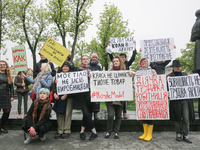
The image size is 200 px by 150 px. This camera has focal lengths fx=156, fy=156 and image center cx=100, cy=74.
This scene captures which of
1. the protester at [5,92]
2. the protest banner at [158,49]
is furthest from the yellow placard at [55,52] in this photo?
the protest banner at [158,49]

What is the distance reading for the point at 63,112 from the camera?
14.2ft

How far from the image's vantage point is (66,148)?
3652mm

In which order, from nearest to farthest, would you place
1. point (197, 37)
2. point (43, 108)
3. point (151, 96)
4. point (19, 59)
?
point (43, 108), point (151, 96), point (197, 37), point (19, 59)

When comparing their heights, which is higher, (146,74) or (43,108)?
(146,74)

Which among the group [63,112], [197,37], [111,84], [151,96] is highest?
[197,37]

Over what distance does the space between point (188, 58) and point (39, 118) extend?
29.6 metres

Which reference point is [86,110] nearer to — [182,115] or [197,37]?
[182,115]

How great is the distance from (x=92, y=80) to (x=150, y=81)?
5.30 ft

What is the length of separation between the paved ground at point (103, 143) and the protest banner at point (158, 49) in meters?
2.49

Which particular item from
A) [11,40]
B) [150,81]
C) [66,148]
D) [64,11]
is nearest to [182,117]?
[150,81]

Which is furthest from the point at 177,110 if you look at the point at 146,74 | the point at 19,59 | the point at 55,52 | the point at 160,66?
the point at 19,59

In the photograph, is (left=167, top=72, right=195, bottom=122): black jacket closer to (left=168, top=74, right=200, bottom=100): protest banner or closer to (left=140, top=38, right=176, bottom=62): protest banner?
(left=168, top=74, right=200, bottom=100): protest banner

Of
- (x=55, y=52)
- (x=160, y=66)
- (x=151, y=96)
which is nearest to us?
(x=151, y=96)

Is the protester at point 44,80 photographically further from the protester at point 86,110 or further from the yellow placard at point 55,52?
the protester at point 86,110
